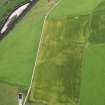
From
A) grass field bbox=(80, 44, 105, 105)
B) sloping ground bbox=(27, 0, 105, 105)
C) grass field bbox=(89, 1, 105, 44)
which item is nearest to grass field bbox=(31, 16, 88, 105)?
sloping ground bbox=(27, 0, 105, 105)

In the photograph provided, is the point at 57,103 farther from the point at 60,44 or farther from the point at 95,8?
the point at 95,8

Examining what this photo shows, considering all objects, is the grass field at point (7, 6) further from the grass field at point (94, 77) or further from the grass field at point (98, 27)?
the grass field at point (94, 77)

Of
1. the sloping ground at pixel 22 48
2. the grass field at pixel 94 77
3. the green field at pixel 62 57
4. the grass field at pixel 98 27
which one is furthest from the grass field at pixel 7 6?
the grass field at pixel 94 77

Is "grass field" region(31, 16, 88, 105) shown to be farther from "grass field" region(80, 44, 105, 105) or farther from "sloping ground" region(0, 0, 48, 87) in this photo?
"sloping ground" region(0, 0, 48, 87)

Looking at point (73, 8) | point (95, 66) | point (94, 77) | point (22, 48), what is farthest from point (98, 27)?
point (22, 48)

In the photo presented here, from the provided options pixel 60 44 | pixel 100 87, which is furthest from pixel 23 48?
pixel 100 87

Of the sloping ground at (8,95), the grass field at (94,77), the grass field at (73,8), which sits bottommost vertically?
the sloping ground at (8,95)
